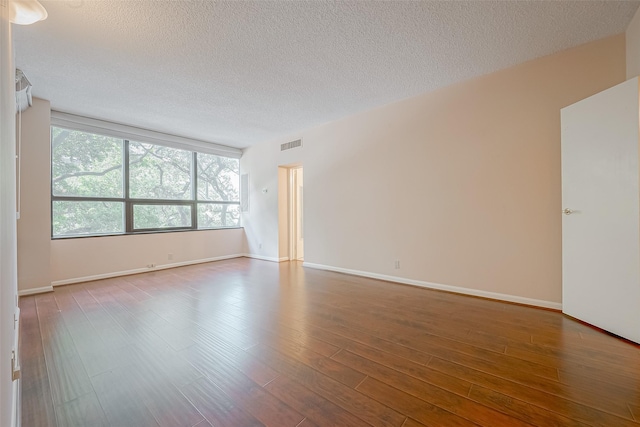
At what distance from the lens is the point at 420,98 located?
3494 millimetres

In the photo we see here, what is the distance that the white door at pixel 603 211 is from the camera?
197 cm

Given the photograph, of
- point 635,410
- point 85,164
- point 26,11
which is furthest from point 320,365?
point 85,164

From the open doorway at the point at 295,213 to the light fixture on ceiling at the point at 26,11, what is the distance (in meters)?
4.25

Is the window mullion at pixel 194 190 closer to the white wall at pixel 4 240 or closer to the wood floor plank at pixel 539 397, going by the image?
the white wall at pixel 4 240

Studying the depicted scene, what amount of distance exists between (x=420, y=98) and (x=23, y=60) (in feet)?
14.3

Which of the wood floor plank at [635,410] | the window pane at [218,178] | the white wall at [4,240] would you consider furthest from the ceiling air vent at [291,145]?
the wood floor plank at [635,410]

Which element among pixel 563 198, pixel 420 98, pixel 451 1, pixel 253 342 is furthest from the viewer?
pixel 420 98

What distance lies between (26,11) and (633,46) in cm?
431

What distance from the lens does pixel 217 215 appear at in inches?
233

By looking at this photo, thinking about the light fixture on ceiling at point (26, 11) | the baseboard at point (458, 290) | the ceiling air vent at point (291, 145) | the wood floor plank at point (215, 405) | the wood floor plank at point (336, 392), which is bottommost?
the wood floor plank at point (215, 405)

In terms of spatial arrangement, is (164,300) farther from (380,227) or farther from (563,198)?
(563,198)

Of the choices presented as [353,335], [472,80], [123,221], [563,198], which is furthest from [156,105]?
[563,198]

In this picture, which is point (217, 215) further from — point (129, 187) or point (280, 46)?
point (280, 46)

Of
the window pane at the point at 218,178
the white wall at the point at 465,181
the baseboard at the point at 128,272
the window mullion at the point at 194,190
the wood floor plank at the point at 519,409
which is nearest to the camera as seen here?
the wood floor plank at the point at 519,409
